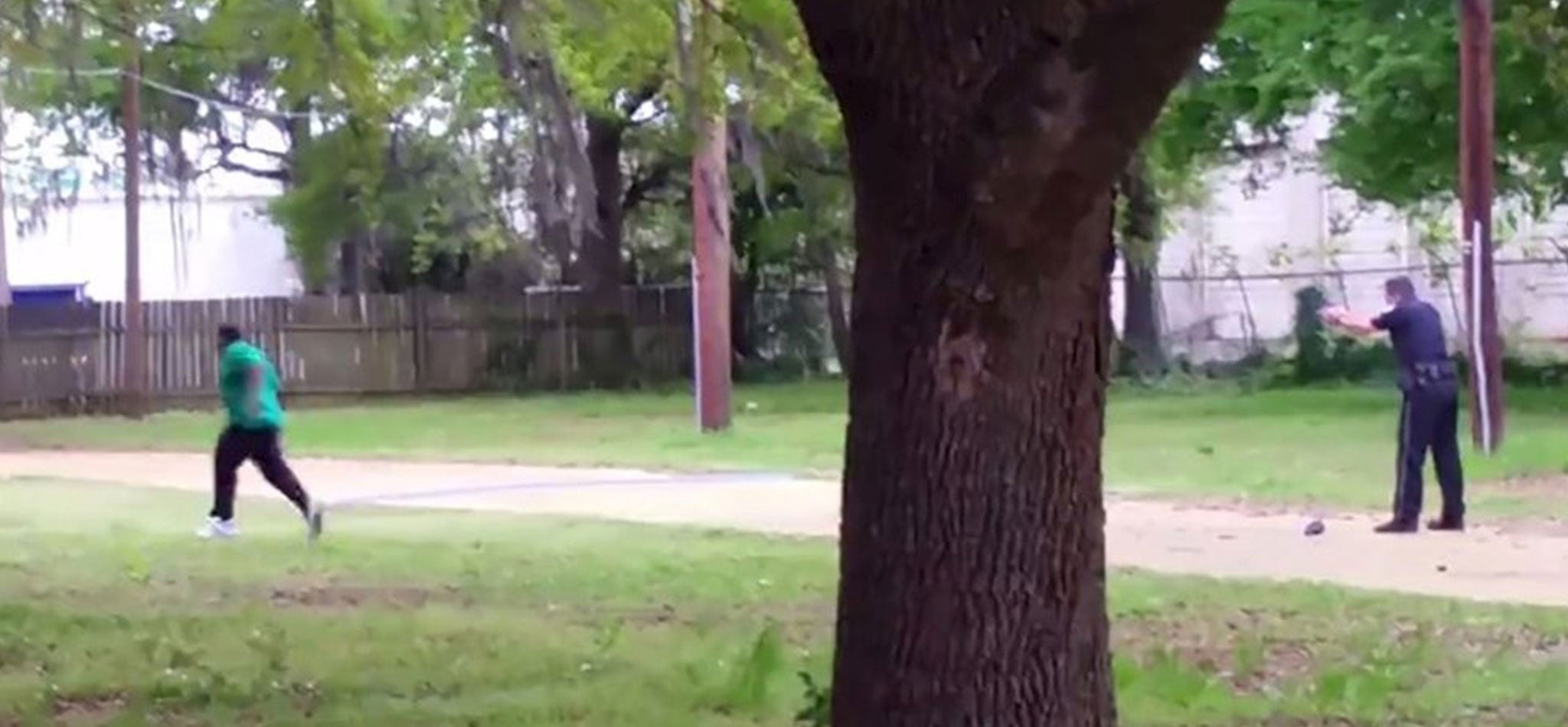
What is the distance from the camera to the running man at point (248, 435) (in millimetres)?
17219

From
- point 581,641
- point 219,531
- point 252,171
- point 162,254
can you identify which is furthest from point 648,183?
point 581,641

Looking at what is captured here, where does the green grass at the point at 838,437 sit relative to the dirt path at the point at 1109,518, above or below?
above

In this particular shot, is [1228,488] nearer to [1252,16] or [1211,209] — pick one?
[1252,16]

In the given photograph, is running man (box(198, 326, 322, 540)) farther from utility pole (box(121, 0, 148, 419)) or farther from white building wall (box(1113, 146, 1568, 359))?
Result: white building wall (box(1113, 146, 1568, 359))

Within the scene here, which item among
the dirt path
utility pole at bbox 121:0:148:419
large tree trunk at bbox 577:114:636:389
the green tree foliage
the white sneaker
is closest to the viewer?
the dirt path

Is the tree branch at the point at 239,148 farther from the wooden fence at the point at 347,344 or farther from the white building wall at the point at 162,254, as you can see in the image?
the white building wall at the point at 162,254

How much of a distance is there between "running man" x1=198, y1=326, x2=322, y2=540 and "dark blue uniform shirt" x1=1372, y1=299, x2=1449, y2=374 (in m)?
6.88

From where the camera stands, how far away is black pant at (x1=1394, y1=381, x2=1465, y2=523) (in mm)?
16438

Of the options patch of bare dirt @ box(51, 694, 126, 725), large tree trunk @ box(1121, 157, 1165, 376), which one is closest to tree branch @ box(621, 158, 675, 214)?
large tree trunk @ box(1121, 157, 1165, 376)

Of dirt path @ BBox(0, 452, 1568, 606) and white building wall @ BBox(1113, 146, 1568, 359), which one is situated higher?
white building wall @ BBox(1113, 146, 1568, 359)

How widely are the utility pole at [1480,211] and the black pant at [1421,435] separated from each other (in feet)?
23.2

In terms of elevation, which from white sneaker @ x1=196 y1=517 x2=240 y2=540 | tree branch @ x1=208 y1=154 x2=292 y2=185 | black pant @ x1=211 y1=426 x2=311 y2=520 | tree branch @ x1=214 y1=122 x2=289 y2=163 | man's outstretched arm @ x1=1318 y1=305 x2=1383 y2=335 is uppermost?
tree branch @ x1=214 y1=122 x2=289 y2=163

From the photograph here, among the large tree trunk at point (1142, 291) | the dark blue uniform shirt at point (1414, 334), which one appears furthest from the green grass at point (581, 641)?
the large tree trunk at point (1142, 291)

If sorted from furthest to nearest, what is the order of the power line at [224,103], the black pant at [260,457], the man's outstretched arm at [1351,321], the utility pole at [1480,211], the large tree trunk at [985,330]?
the power line at [224,103]
the utility pole at [1480,211]
the black pant at [260,457]
the man's outstretched arm at [1351,321]
the large tree trunk at [985,330]
